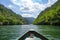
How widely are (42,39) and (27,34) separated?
147 cm

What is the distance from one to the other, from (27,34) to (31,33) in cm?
39

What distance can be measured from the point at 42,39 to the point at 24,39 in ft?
5.50

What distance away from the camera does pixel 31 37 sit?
767 inches

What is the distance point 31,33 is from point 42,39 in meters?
1.17

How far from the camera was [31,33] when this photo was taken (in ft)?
63.3

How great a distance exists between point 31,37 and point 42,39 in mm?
1076

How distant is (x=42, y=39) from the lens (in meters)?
19.2

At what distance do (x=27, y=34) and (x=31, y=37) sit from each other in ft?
1.67

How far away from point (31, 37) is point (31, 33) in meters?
0.43

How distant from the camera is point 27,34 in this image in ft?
63.4

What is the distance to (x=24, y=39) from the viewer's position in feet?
63.2
